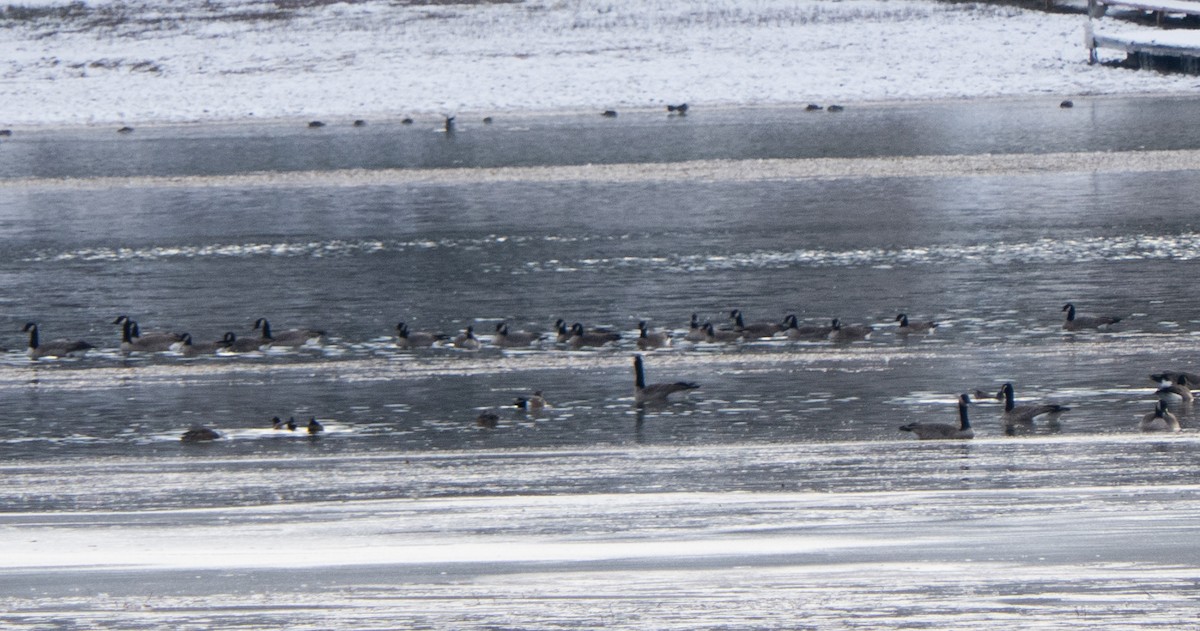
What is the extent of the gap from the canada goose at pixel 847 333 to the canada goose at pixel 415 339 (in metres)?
3.62

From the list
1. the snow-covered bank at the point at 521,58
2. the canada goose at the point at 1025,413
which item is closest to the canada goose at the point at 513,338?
the canada goose at the point at 1025,413

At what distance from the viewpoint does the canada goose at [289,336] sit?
17906 mm

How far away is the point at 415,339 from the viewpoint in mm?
17781

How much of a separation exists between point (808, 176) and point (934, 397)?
19879mm

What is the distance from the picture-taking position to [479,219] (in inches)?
1148

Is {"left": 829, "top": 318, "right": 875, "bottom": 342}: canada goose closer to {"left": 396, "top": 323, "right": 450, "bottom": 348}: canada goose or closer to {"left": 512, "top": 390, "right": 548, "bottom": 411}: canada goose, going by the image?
{"left": 396, "top": 323, "right": 450, "bottom": 348}: canada goose

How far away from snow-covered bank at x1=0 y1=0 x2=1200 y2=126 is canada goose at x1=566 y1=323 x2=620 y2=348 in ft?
112

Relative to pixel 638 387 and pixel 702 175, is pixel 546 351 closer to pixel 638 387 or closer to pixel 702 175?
pixel 638 387

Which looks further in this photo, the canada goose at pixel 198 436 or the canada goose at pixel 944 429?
the canada goose at pixel 198 436

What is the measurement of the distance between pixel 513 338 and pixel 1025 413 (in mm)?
6280

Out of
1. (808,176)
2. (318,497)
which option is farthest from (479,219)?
(318,497)

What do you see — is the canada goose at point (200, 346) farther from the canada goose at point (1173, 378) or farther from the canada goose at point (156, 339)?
the canada goose at point (1173, 378)

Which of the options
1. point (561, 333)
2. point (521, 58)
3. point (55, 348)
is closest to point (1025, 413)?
point (561, 333)

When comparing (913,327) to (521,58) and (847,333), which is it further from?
(521,58)
